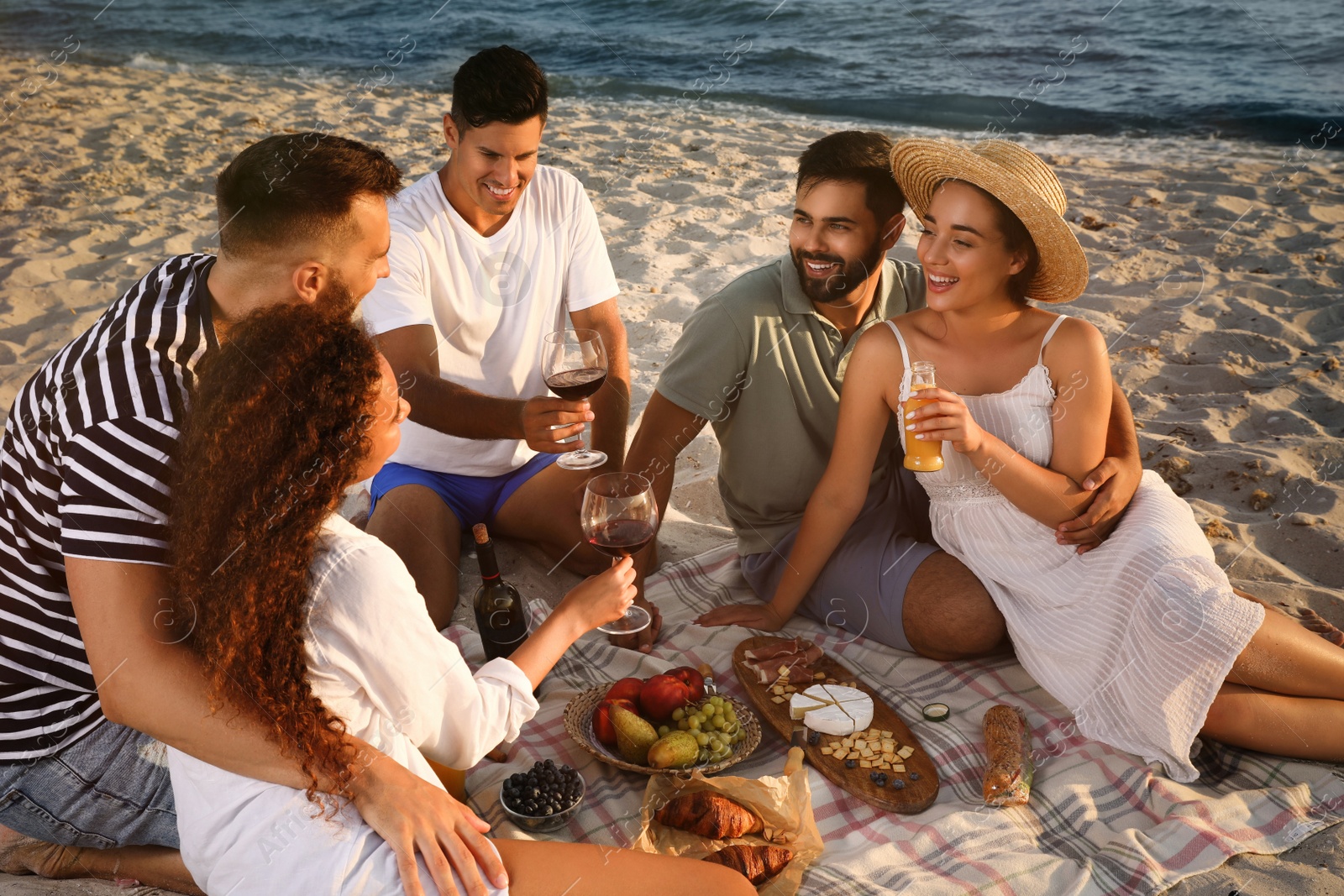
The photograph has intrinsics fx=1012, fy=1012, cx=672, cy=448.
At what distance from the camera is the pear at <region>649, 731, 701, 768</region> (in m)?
2.70

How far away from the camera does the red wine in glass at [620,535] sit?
8.23 feet

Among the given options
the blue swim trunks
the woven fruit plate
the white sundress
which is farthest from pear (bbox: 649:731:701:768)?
the blue swim trunks

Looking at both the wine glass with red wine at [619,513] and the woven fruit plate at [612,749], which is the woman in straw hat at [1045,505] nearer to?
the woven fruit plate at [612,749]

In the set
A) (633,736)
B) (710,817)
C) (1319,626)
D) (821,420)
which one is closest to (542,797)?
(633,736)

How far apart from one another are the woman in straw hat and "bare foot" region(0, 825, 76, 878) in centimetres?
216

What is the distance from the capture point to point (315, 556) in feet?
6.10

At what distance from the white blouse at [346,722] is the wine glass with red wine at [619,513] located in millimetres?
598

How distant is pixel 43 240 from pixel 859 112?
8243 mm

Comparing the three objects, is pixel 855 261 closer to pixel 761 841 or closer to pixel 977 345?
pixel 977 345

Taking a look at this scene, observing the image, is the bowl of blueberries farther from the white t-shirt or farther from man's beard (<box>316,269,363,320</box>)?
the white t-shirt

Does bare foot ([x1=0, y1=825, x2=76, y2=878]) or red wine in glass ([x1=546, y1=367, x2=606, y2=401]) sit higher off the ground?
red wine in glass ([x1=546, y1=367, x2=606, y2=401])

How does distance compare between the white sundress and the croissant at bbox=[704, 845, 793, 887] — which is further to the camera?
the white sundress

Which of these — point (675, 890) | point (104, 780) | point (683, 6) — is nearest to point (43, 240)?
point (104, 780)

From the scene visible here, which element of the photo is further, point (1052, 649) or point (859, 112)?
point (859, 112)
